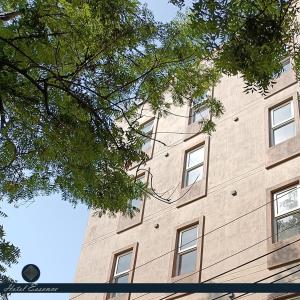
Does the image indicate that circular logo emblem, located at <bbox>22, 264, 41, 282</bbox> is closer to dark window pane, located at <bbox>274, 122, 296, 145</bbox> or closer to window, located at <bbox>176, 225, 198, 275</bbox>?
window, located at <bbox>176, 225, 198, 275</bbox>

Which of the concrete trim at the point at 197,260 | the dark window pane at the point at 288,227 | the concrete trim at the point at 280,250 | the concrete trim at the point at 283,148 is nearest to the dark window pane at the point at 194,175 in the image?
the concrete trim at the point at 197,260

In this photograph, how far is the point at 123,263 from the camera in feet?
55.1

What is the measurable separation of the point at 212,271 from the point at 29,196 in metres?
5.95

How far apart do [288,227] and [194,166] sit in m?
4.95

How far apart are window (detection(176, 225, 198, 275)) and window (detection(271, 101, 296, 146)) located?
3563 millimetres

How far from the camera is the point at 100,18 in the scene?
7.97 meters

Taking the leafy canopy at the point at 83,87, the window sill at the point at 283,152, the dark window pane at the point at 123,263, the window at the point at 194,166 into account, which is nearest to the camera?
the leafy canopy at the point at 83,87

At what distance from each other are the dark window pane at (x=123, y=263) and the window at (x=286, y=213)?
5.40 m

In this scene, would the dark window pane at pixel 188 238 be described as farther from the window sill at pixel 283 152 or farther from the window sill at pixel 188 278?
the window sill at pixel 283 152

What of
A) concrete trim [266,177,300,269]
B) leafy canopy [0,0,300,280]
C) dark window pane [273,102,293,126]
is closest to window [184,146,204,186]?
dark window pane [273,102,293,126]

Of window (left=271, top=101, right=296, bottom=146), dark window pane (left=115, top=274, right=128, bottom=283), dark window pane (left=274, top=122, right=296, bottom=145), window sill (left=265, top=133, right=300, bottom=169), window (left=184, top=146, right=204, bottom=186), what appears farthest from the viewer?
window (left=184, top=146, right=204, bottom=186)

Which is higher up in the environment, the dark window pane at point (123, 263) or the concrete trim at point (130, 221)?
the concrete trim at point (130, 221)

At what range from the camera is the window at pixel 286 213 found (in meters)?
12.9

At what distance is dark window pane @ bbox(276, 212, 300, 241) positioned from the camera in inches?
503
